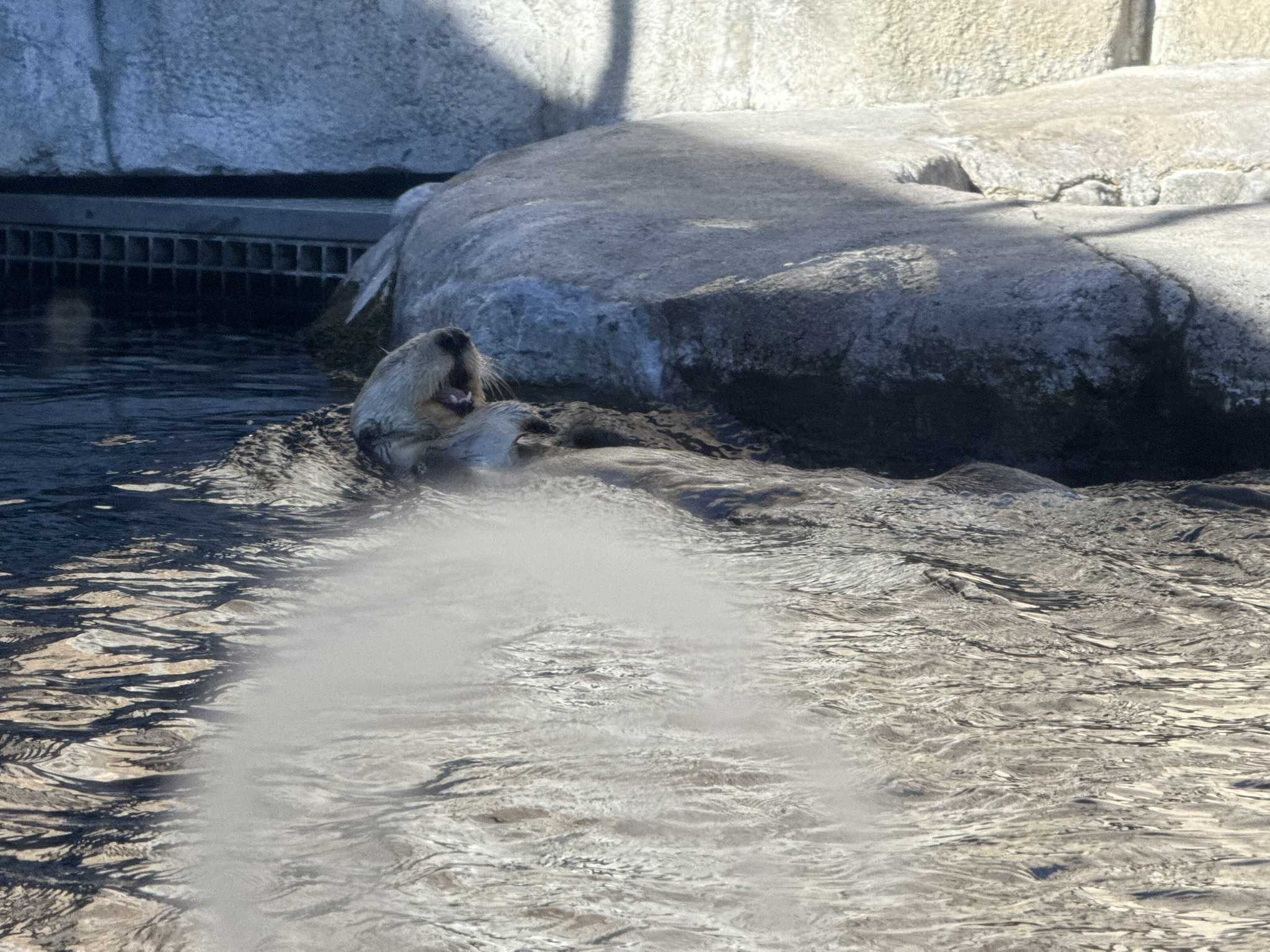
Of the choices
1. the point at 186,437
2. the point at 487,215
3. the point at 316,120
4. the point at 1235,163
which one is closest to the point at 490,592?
the point at 186,437

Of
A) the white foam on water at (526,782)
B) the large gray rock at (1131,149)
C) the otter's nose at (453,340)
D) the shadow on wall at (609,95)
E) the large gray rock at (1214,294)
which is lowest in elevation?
the white foam on water at (526,782)

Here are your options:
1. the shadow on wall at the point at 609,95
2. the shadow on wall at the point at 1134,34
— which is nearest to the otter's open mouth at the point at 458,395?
the shadow on wall at the point at 609,95

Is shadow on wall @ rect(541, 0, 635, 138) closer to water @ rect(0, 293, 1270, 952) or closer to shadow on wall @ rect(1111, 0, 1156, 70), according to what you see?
shadow on wall @ rect(1111, 0, 1156, 70)

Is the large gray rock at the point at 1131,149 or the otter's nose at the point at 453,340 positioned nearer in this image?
the otter's nose at the point at 453,340

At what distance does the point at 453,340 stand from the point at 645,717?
2144 mm

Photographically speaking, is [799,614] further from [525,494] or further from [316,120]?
[316,120]

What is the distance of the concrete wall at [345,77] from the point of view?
6793 millimetres

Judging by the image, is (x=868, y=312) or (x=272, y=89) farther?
(x=272, y=89)

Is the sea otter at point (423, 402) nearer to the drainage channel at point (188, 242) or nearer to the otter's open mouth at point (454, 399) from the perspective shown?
the otter's open mouth at point (454, 399)

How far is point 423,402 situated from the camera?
386 cm

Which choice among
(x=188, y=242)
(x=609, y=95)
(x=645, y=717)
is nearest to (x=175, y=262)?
(x=188, y=242)

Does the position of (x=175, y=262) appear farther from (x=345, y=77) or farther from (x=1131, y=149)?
(x=1131, y=149)

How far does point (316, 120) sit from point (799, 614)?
5591 millimetres

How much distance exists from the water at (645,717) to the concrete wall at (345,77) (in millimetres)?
4076
